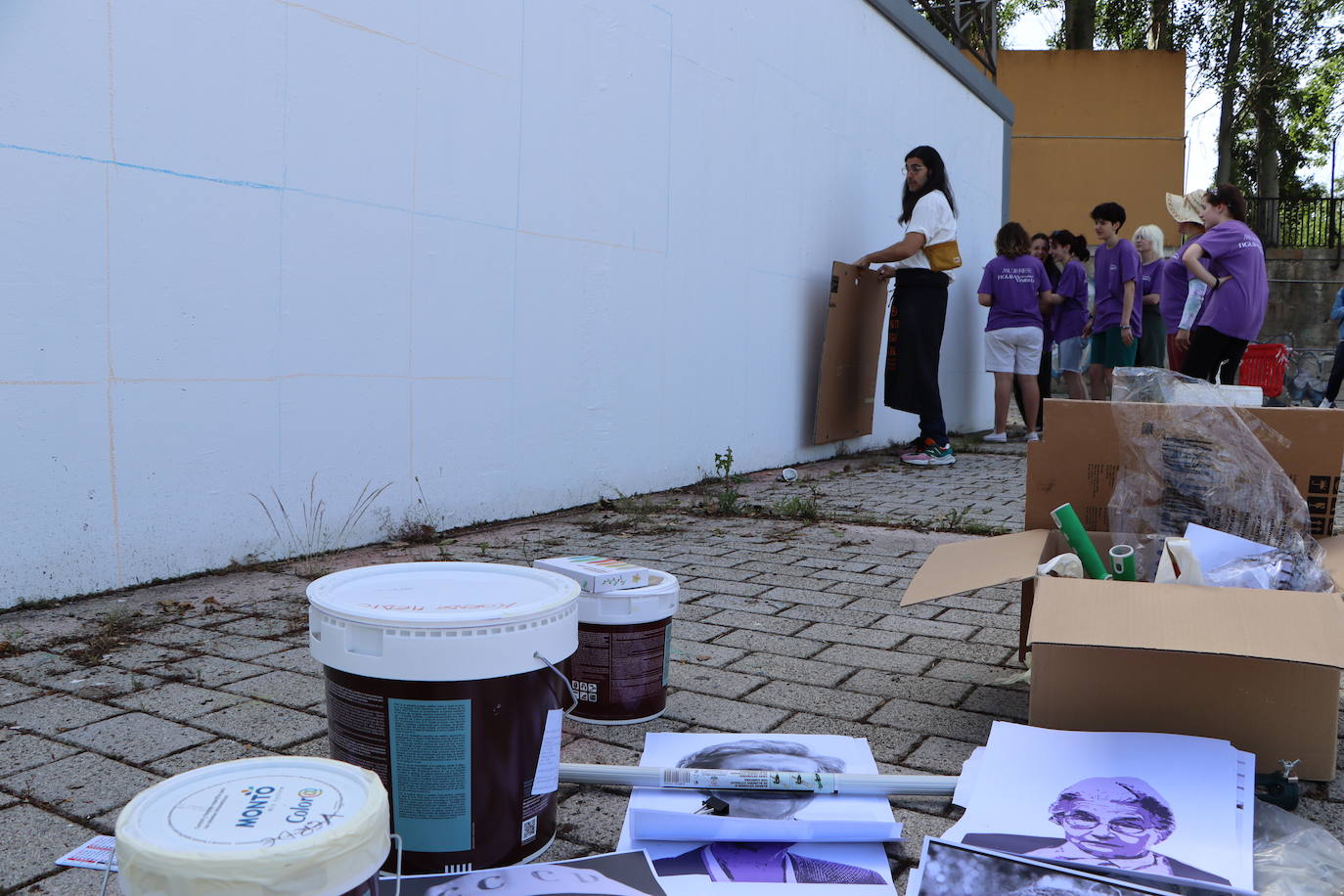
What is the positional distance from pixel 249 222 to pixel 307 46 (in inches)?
26.9

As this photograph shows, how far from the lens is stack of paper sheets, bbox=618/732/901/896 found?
5.21 feet

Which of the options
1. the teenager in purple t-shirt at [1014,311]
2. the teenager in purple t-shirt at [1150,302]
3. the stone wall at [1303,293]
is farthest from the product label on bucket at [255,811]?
the stone wall at [1303,293]

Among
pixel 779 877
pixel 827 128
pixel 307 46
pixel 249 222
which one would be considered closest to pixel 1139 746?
pixel 779 877

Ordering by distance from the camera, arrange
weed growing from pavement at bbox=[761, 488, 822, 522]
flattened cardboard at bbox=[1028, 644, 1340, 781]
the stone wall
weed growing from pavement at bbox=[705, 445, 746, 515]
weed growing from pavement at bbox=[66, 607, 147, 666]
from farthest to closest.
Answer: the stone wall < weed growing from pavement at bbox=[705, 445, 746, 515] < weed growing from pavement at bbox=[761, 488, 822, 522] < weed growing from pavement at bbox=[66, 607, 147, 666] < flattened cardboard at bbox=[1028, 644, 1340, 781]

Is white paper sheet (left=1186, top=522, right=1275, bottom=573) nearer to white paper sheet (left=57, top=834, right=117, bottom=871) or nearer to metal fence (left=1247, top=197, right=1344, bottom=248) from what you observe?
white paper sheet (left=57, top=834, right=117, bottom=871)

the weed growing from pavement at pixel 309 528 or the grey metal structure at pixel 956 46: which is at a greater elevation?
the grey metal structure at pixel 956 46

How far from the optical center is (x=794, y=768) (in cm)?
191

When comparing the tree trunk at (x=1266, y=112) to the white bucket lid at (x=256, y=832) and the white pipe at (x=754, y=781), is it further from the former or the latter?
the white bucket lid at (x=256, y=832)

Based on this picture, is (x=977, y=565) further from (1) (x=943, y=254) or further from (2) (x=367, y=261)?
(1) (x=943, y=254)

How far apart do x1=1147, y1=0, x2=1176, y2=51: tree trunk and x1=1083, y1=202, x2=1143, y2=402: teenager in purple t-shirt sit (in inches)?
728

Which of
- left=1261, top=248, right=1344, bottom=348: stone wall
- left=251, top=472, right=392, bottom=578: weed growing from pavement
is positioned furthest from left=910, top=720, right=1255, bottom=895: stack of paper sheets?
left=1261, top=248, right=1344, bottom=348: stone wall

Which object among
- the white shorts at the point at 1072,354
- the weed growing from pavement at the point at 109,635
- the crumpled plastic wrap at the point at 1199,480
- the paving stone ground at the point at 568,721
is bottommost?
the paving stone ground at the point at 568,721

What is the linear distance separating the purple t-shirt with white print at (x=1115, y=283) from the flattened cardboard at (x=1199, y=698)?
6.85 meters

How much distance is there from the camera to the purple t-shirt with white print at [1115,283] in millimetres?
8172
